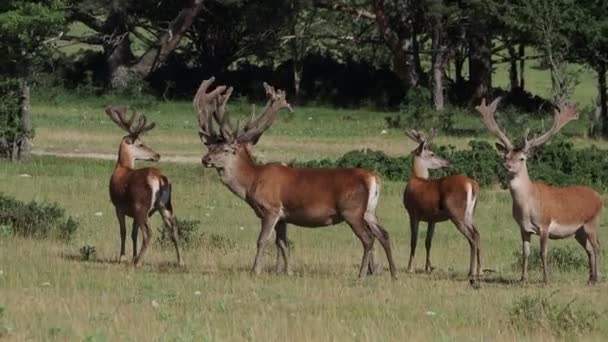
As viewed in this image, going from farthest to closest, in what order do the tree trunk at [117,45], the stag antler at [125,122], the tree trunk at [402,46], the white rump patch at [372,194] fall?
the tree trunk at [117,45], the tree trunk at [402,46], the stag antler at [125,122], the white rump patch at [372,194]

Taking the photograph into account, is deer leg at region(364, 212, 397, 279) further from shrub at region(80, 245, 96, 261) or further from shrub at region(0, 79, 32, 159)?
shrub at region(0, 79, 32, 159)

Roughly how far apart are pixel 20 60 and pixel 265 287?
1686 centimetres

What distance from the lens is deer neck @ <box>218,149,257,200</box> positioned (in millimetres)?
16688

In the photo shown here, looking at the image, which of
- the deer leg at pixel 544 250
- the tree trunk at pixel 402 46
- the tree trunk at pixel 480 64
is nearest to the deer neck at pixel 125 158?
the deer leg at pixel 544 250

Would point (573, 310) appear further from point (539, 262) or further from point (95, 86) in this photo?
point (95, 86)

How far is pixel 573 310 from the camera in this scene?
12.7m

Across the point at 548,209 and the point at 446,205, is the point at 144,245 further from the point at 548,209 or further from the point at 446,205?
the point at 548,209

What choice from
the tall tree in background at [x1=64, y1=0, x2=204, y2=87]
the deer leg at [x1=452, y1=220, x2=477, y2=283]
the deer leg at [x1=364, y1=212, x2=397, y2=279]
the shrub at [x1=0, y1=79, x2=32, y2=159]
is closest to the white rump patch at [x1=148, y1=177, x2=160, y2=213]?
the deer leg at [x1=364, y1=212, x2=397, y2=279]

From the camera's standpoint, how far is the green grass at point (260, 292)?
11773 millimetres

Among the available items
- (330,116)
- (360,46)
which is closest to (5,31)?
(330,116)

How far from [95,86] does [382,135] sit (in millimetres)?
15390

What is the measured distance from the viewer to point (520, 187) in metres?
16.2

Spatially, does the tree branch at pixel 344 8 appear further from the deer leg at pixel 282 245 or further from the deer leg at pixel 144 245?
the deer leg at pixel 144 245

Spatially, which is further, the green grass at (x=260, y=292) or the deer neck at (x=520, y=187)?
the deer neck at (x=520, y=187)
